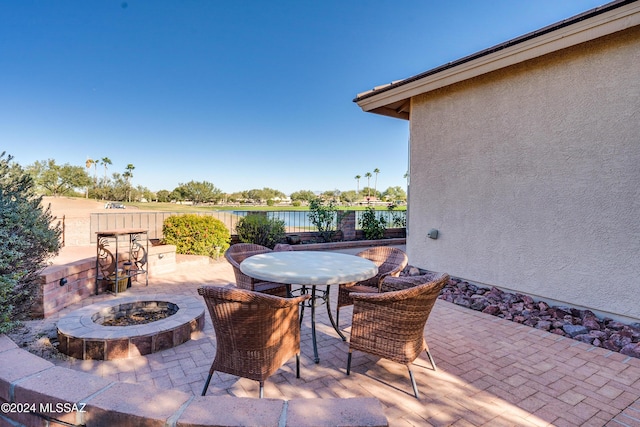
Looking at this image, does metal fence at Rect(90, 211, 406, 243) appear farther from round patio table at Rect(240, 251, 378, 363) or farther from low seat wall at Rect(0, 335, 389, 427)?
low seat wall at Rect(0, 335, 389, 427)

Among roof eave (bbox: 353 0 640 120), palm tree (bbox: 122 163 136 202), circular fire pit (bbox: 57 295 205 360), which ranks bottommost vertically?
circular fire pit (bbox: 57 295 205 360)

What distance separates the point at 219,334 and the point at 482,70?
519cm

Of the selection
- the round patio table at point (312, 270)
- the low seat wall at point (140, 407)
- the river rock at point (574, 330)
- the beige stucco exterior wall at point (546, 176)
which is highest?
the beige stucco exterior wall at point (546, 176)

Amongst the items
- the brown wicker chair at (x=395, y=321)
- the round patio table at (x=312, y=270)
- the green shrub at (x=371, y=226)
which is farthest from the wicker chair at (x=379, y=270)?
the green shrub at (x=371, y=226)

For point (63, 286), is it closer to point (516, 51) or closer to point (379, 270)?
point (379, 270)

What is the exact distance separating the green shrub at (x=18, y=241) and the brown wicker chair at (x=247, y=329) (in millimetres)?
1409

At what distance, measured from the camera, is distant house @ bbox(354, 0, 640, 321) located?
12.4 ft

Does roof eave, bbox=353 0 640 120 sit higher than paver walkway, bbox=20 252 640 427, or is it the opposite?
roof eave, bbox=353 0 640 120

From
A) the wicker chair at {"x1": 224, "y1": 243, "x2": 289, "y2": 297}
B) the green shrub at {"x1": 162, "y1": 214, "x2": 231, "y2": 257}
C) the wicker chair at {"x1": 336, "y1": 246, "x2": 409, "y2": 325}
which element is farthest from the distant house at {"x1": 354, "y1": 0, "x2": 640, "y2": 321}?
the green shrub at {"x1": 162, "y1": 214, "x2": 231, "y2": 257}

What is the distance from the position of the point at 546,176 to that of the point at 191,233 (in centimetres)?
692

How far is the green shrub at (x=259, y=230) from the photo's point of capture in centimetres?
830

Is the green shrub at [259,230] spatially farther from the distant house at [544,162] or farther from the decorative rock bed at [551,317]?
the decorative rock bed at [551,317]

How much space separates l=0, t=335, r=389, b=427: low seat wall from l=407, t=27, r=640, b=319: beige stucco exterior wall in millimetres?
4176

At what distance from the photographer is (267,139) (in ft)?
94.1
